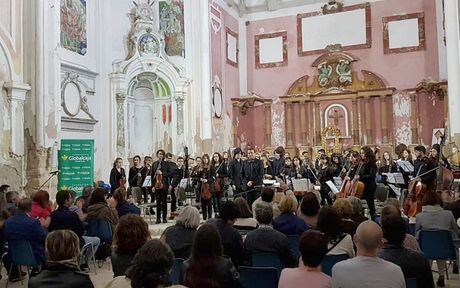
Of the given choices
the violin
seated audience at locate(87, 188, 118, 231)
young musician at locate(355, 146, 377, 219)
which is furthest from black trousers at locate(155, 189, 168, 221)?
young musician at locate(355, 146, 377, 219)

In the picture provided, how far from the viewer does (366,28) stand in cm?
1853

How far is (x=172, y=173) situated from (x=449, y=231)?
6.46 m

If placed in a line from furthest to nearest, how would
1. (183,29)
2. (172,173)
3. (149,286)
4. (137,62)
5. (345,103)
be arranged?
1. (345,103)
2. (183,29)
3. (137,62)
4. (172,173)
5. (149,286)

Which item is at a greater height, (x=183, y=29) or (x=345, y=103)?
(x=183, y=29)

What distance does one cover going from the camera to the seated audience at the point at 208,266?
2.94 meters

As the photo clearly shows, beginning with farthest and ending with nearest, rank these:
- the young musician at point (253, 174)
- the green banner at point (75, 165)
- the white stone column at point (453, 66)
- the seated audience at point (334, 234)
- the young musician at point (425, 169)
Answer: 1. the white stone column at point (453, 66)
2. the young musician at point (253, 174)
3. the green banner at point (75, 165)
4. the young musician at point (425, 169)
5. the seated audience at point (334, 234)

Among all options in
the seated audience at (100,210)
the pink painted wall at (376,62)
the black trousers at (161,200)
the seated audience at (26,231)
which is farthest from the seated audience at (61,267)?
the pink painted wall at (376,62)

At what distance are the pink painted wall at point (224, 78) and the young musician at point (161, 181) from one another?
21.7ft

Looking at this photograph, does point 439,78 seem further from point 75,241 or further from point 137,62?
point 75,241

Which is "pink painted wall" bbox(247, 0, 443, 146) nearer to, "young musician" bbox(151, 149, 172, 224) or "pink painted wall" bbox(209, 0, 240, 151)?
"pink painted wall" bbox(209, 0, 240, 151)

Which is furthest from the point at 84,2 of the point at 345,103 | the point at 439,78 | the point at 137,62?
the point at 439,78

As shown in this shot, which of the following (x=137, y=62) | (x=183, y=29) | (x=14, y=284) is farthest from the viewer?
(x=183, y=29)

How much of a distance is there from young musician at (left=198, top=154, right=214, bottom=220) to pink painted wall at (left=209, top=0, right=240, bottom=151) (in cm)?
632

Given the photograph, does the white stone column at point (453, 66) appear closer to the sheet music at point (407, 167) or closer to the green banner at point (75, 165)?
the sheet music at point (407, 167)
